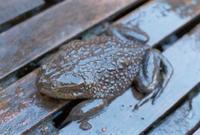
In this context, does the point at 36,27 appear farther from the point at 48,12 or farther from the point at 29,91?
the point at 29,91

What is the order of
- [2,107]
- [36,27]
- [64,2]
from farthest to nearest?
[64,2] < [36,27] < [2,107]

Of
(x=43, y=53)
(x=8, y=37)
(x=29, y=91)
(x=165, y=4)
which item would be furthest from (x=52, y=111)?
(x=165, y=4)

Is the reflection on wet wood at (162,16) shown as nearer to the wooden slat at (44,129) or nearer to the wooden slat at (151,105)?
the wooden slat at (151,105)

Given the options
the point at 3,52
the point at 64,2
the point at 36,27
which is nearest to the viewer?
the point at 3,52

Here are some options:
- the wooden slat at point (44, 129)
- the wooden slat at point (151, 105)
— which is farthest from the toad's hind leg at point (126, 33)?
the wooden slat at point (44, 129)

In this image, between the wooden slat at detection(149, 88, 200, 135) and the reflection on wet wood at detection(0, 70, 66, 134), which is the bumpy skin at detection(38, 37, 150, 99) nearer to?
the reflection on wet wood at detection(0, 70, 66, 134)

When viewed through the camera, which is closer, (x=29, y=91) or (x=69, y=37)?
(x=29, y=91)

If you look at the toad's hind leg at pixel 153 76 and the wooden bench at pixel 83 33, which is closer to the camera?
the wooden bench at pixel 83 33
